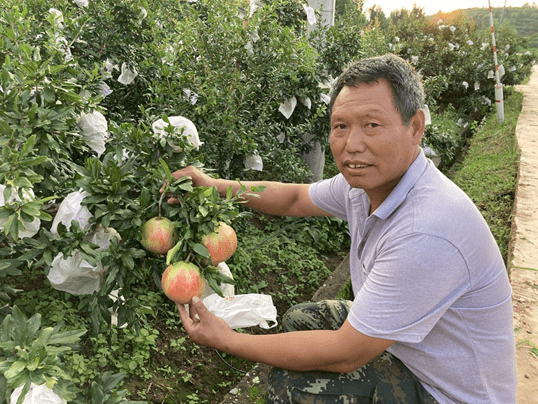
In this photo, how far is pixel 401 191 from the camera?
1639 mm

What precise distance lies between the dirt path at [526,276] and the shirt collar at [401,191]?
1.38 m

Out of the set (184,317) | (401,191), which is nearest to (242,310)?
(184,317)

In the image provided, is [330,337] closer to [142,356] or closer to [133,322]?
[133,322]

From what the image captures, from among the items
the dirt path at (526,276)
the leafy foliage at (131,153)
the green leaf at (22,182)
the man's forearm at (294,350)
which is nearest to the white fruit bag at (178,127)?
the leafy foliage at (131,153)

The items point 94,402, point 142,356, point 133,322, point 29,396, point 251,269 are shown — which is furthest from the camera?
point 251,269

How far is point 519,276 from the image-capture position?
11.2 ft

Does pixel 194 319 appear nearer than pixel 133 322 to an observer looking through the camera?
Yes

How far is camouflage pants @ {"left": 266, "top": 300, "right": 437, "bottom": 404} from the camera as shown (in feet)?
5.77

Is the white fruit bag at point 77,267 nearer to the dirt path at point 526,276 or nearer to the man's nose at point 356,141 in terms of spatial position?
the man's nose at point 356,141

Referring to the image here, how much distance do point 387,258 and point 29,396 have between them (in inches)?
44.3

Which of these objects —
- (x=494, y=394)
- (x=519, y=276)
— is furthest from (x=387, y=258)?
(x=519, y=276)

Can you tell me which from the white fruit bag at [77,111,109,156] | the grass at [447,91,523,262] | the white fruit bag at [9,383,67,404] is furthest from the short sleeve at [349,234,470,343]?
the grass at [447,91,523,262]

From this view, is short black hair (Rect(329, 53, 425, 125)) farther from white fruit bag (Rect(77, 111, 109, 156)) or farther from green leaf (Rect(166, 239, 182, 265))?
white fruit bag (Rect(77, 111, 109, 156))

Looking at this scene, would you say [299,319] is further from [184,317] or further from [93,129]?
[93,129]
